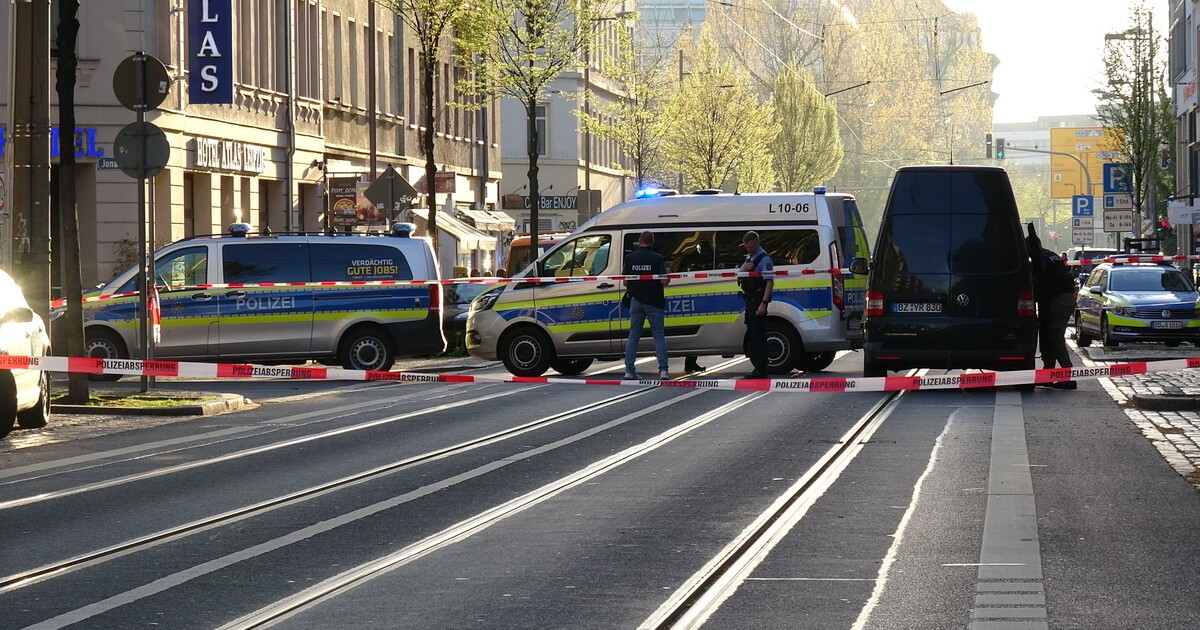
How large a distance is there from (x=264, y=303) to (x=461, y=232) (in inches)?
1113

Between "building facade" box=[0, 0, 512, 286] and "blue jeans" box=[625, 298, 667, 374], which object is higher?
"building facade" box=[0, 0, 512, 286]

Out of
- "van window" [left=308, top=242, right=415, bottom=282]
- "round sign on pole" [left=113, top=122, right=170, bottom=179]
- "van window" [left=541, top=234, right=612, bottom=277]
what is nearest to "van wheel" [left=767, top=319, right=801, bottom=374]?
"van window" [left=541, top=234, right=612, bottom=277]

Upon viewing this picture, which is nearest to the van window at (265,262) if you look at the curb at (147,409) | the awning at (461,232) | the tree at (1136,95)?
the curb at (147,409)

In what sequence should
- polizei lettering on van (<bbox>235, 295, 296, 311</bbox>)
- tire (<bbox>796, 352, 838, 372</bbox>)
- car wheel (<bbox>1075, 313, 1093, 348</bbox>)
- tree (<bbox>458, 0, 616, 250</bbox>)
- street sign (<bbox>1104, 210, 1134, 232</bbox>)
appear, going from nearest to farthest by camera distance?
tire (<bbox>796, 352, 838, 372</bbox>) < polizei lettering on van (<bbox>235, 295, 296, 311</bbox>) < car wheel (<bbox>1075, 313, 1093, 348</bbox>) < tree (<bbox>458, 0, 616, 250</bbox>) < street sign (<bbox>1104, 210, 1134, 232</bbox>)

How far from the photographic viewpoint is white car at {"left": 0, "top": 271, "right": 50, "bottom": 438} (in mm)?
14984

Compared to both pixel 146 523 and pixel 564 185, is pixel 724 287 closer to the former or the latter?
pixel 146 523

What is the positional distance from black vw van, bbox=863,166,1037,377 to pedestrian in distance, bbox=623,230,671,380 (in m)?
2.60

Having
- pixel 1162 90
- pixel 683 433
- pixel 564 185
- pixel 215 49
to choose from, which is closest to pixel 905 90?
pixel 564 185

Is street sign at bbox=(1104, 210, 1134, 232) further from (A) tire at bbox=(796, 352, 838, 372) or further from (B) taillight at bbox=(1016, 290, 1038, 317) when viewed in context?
(B) taillight at bbox=(1016, 290, 1038, 317)

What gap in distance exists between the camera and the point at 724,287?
905 inches

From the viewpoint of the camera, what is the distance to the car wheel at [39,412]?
16203 millimetres

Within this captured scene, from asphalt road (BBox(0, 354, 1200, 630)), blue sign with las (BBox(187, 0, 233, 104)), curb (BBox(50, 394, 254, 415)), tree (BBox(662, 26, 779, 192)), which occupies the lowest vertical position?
asphalt road (BBox(0, 354, 1200, 630))

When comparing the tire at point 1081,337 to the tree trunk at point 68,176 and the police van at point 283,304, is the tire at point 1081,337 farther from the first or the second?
the tree trunk at point 68,176

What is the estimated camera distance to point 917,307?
64.5ft
